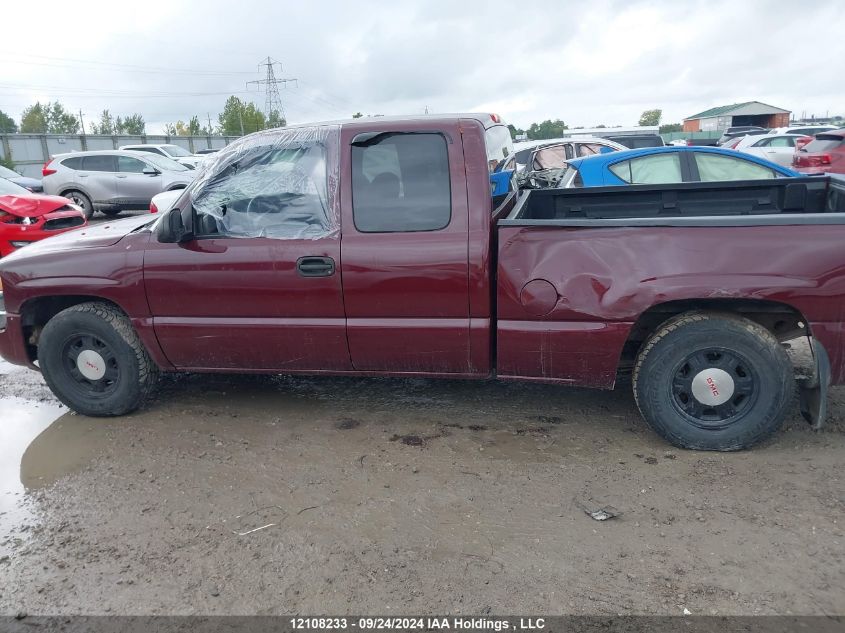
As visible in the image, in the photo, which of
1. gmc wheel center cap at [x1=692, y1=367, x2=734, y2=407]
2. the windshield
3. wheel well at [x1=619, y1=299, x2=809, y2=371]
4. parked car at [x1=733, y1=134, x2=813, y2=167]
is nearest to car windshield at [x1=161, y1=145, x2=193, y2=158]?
parked car at [x1=733, y1=134, x2=813, y2=167]

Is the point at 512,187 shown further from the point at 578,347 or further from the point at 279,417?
the point at 279,417

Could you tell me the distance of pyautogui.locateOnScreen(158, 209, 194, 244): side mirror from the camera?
3.97 m

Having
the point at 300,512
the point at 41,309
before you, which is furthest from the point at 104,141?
the point at 300,512

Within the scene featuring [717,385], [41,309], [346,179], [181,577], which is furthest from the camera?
[41,309]

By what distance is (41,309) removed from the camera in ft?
15.0

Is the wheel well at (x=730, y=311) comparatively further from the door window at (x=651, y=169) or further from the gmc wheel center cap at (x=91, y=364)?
the door window at (x=651, y=169)

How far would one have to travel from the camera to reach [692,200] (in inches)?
184

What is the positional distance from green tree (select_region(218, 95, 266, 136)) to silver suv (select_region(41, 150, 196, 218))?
48.9m

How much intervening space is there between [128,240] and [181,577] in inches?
91.3

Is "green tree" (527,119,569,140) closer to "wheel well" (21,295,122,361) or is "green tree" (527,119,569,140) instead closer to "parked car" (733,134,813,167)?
"parked car" (733,134,813,167)

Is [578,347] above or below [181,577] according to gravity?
above

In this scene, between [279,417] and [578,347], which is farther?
[279,417]

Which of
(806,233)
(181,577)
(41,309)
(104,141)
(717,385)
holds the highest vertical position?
(104,141)

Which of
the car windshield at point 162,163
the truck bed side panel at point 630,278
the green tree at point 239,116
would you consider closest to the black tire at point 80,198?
the car windshield at point 162,163
